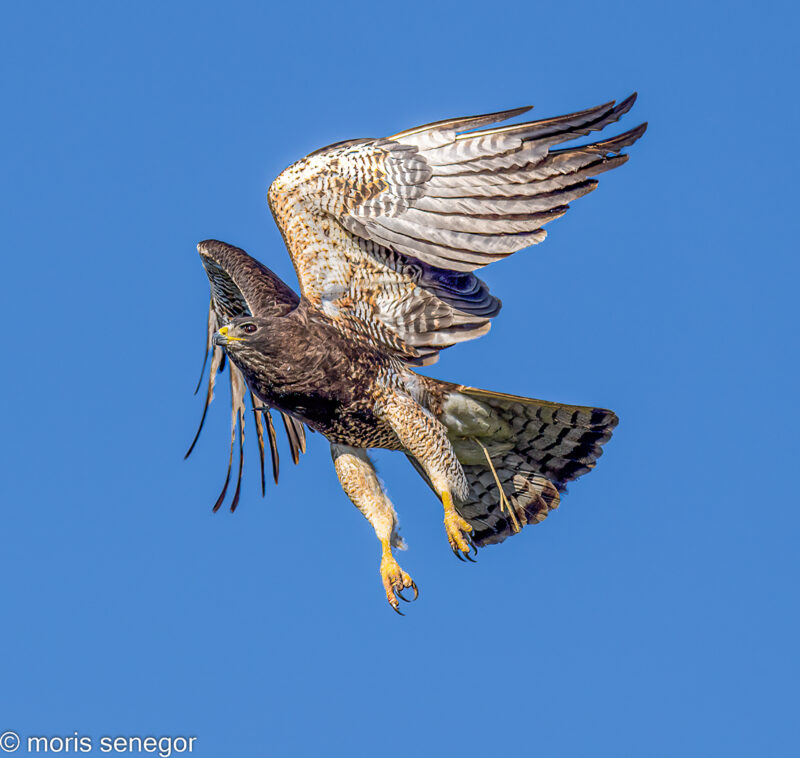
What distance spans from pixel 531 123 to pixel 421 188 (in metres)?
0.92

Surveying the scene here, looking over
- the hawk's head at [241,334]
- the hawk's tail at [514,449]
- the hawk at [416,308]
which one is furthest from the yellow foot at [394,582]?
the hawk's head at [241,334]

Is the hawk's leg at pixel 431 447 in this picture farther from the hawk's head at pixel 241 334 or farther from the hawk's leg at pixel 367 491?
the hawk's head at pixel 241 334

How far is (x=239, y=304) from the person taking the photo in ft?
42.1

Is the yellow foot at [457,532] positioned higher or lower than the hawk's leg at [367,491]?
lower

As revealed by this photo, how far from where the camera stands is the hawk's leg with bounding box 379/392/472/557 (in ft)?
36.8

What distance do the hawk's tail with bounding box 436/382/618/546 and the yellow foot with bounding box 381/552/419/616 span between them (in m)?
1.26

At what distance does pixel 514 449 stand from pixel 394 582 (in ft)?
5.35

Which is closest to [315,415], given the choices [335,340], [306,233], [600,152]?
[335,340]

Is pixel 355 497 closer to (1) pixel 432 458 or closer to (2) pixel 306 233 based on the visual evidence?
(1) pixel 432 458

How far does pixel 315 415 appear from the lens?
11250 mm

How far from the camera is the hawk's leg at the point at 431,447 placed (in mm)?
11203

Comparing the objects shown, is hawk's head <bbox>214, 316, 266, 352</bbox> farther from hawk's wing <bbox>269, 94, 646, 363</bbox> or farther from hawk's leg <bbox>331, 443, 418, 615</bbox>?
hawk's leg <bbox>331, 443, 418, 615</bbox>

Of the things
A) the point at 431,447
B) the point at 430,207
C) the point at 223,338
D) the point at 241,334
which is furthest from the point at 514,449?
the point at 223,338

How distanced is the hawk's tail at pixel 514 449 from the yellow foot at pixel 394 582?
49.7 inches
